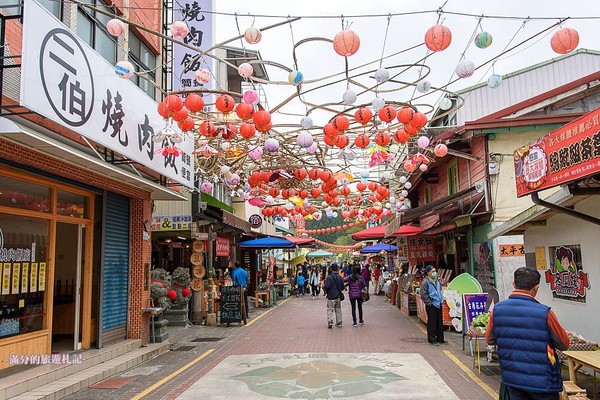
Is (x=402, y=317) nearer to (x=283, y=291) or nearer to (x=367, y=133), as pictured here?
(x=367, y=133)

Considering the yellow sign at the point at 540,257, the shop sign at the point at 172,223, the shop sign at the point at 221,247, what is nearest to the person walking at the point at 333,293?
the shop sign at the point at 172,223

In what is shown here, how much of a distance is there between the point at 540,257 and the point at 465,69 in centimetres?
429

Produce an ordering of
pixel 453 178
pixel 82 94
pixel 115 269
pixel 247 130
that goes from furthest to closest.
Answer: pixel 453 178, pixel 115 269, pixel 247 130, pixel 82 94

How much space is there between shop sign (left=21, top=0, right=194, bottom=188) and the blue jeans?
19.3 ft

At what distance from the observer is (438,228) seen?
61.2 feet

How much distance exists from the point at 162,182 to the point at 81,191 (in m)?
2.19

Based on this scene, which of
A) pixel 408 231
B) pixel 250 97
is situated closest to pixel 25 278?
pixel 250 97

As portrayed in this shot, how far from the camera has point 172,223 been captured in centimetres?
1642

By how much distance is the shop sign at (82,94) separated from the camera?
19.4ft

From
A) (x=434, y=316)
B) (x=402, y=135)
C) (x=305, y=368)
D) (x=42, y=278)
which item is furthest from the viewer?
(x=434, y=316)

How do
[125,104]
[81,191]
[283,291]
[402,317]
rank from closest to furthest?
[125,104]
[81,191]
[402,317]
[283,291]

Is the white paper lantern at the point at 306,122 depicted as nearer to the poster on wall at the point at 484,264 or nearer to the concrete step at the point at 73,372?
the concrete step at the point at 73,372

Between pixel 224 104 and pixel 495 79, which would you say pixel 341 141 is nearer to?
pixel 224 104

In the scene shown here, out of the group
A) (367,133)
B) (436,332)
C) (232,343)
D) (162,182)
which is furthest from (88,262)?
(436,332)
